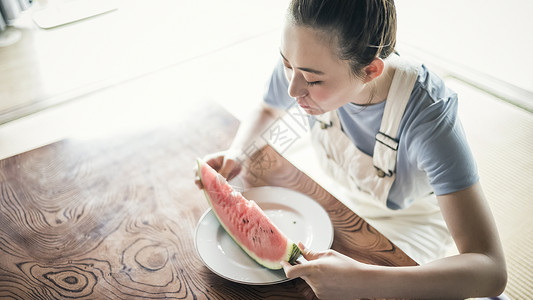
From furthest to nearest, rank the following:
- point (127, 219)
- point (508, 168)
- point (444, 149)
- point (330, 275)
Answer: point (508, 168) < point (127, 219) < point (444, 149) < point (330, 275)

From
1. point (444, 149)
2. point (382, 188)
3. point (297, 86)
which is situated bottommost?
point (382, 188)

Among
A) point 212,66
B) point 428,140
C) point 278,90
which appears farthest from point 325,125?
point 212,66

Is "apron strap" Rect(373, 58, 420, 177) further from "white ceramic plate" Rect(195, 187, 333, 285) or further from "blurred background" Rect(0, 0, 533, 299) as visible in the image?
"blurred background" Rect(0, 0, 533, 299)

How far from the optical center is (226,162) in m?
1.15

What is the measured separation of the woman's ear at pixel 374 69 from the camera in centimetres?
95

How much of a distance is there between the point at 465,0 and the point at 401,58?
230 centimetres

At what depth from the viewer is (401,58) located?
1.07 m

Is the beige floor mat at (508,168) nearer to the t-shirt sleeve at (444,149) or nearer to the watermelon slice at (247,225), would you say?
the t-shirt sleeve at (444,149)

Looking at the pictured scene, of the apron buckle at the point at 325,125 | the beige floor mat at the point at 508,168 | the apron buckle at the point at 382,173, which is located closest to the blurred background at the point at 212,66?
the beige floor mat at the point at 508,168

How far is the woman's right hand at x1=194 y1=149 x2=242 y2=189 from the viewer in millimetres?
1151

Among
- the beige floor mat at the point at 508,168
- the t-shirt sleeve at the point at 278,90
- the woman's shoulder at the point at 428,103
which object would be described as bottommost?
the beige floor mat at the point at 508,168

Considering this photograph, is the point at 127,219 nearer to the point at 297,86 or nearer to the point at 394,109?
the point at 297,86

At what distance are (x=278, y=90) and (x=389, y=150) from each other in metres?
0.44

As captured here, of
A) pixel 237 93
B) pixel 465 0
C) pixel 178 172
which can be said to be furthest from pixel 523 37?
pixel 178 172
